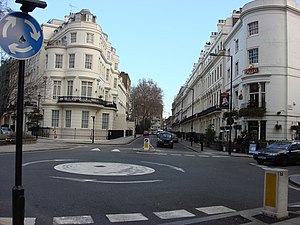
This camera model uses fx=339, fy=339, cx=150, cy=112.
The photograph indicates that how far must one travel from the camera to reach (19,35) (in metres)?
4.86

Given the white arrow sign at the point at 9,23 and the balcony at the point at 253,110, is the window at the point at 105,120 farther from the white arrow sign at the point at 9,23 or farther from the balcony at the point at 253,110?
the white arrow sign at the point at 9,23

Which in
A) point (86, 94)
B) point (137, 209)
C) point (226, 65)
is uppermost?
point (226, 65)

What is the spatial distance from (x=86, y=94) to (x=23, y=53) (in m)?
47.8

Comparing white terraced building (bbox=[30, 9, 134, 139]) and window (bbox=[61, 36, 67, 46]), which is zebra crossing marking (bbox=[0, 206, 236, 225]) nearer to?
white terraced building (bbox=[30, 9, 134, 139])

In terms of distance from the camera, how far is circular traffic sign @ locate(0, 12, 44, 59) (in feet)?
15.6

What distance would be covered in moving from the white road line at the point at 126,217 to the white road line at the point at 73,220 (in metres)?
0.44

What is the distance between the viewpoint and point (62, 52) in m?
Result: 52.7

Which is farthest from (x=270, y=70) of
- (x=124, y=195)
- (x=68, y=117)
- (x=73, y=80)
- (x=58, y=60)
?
(x=58, y=60)

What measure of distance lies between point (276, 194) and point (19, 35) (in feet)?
19.4

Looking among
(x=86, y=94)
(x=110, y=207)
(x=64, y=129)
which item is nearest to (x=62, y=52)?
(x=86, y=94)

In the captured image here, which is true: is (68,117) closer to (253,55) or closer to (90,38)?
(90,38)

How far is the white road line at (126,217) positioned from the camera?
696 centimetres

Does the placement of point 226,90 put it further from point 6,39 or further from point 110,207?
point 6,39

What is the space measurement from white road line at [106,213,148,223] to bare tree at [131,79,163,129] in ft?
331
